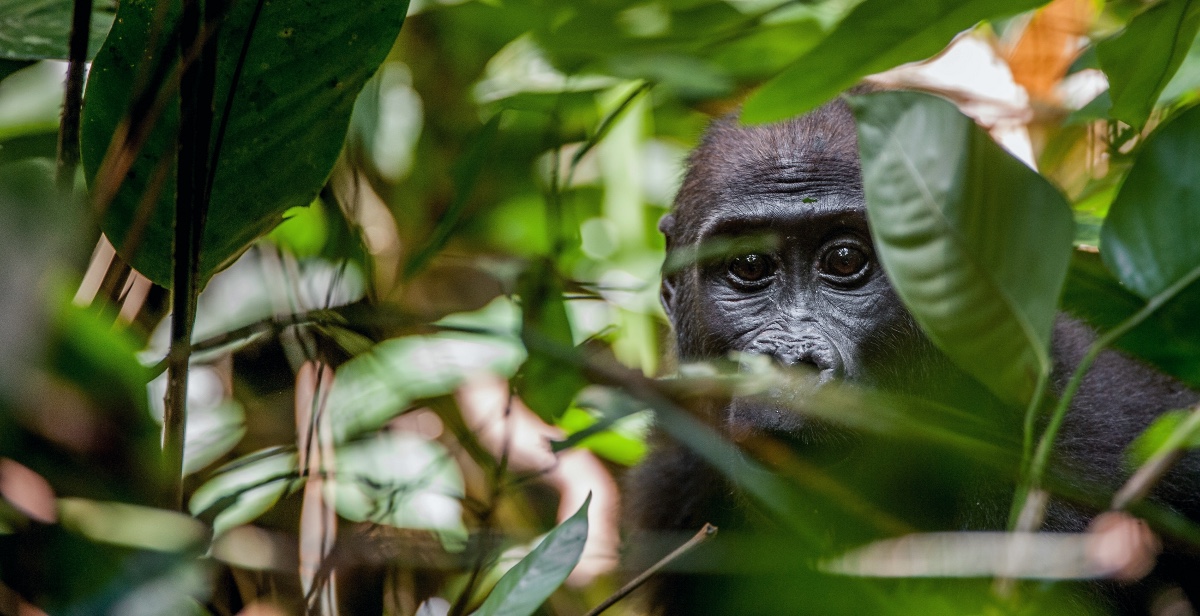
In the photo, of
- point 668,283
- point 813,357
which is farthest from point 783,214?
point 813,357

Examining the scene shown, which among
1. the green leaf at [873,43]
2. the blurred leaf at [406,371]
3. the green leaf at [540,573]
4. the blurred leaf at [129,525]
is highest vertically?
the green leaf at [873,43]

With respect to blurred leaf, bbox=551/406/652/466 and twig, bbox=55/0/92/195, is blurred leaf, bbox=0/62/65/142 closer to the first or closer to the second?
twig, bbox=55/0/92/195

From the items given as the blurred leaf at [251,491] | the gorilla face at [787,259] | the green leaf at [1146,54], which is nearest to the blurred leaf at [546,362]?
the gorilla face at [787,259]

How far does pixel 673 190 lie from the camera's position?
294 cm

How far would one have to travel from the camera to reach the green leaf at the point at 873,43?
1.16 m

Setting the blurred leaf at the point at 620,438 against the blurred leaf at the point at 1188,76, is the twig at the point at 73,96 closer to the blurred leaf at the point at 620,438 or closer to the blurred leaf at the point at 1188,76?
the blurred leaf at the point at 620,438

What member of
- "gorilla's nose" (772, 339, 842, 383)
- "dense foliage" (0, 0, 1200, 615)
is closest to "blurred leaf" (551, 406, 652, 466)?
"dense foliage" (0, 0, 1200, 615)

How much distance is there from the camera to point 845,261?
2.25 m

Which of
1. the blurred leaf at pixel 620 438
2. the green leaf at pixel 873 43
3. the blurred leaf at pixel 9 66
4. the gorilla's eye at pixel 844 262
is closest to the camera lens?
the green leaf at pixel 873 43

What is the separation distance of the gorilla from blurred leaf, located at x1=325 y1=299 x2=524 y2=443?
0.52 m

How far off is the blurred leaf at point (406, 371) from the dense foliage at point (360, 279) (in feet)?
0.04

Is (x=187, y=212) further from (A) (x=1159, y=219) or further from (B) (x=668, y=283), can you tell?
(B) (x=668, y=283)

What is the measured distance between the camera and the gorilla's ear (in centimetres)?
266

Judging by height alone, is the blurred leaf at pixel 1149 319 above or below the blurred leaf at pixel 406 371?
above
